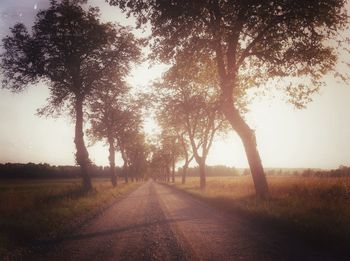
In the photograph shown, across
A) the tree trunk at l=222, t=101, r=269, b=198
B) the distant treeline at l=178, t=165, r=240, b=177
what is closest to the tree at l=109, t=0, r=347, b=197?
the tree trunk at l=222, t=101, r=269, b=198

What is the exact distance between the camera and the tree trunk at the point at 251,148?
57.4 ft

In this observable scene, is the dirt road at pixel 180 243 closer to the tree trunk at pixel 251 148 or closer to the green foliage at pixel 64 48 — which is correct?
the tree trunk at pixel 251 148

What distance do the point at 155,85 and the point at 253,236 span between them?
100 ft

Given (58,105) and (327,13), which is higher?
(327,13)

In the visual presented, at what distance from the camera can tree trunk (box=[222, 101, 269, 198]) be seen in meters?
17.5

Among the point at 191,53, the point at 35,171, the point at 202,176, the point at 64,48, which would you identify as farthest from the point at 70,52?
the point at 35,171

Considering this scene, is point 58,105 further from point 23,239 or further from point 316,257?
point 316,257

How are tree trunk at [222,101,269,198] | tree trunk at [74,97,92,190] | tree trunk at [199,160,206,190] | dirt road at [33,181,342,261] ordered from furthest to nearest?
tree trunk at [199,160,206,190] < tree trunk at [74,97,92,190] < tree trunk at [222,101,269,198] < dirt road at [33,181,342,261]

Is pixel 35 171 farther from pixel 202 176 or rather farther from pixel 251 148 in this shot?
pixel 251 148

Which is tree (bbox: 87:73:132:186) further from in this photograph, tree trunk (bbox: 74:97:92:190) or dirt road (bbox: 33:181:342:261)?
dirt road (bbox: 33:181:342:261)

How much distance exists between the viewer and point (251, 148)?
1794cm

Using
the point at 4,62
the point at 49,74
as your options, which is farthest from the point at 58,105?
the point at 4,62

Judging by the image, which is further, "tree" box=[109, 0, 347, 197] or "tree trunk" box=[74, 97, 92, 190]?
"tree trunk" box=[74, 97, 92, 190]

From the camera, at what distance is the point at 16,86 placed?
23844mm
